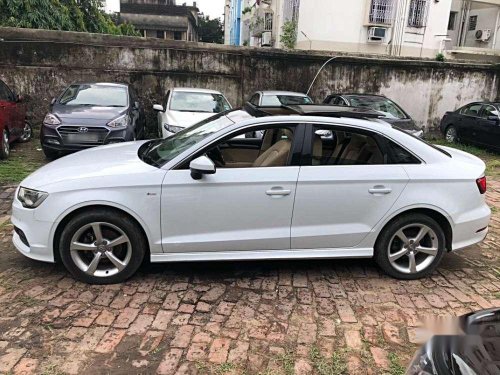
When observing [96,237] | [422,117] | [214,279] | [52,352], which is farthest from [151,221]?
[422,117]

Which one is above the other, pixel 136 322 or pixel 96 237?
pixel 96 237

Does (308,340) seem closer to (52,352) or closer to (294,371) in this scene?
(294,371)

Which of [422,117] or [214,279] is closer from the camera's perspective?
[214,279]

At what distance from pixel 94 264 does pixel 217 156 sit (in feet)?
4.76

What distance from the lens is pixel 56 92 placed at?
11828mm

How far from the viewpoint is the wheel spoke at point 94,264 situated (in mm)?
3898

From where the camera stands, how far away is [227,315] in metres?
3.60

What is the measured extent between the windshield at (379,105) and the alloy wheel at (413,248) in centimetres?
737

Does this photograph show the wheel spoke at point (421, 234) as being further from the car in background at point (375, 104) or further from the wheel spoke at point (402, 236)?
the car in background at point (375, 104)

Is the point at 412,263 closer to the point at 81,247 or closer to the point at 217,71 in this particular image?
the point at 81,247

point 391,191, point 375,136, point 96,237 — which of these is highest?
point 375,136

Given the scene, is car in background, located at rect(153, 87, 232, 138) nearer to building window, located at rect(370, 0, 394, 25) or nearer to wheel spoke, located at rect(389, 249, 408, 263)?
wheel spoke, located at rect(389, 249, 408, 263)

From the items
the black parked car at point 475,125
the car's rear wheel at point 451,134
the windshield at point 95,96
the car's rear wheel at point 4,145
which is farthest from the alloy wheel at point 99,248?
the car's rear wheel at point 451,134

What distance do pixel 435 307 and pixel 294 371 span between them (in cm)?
158
